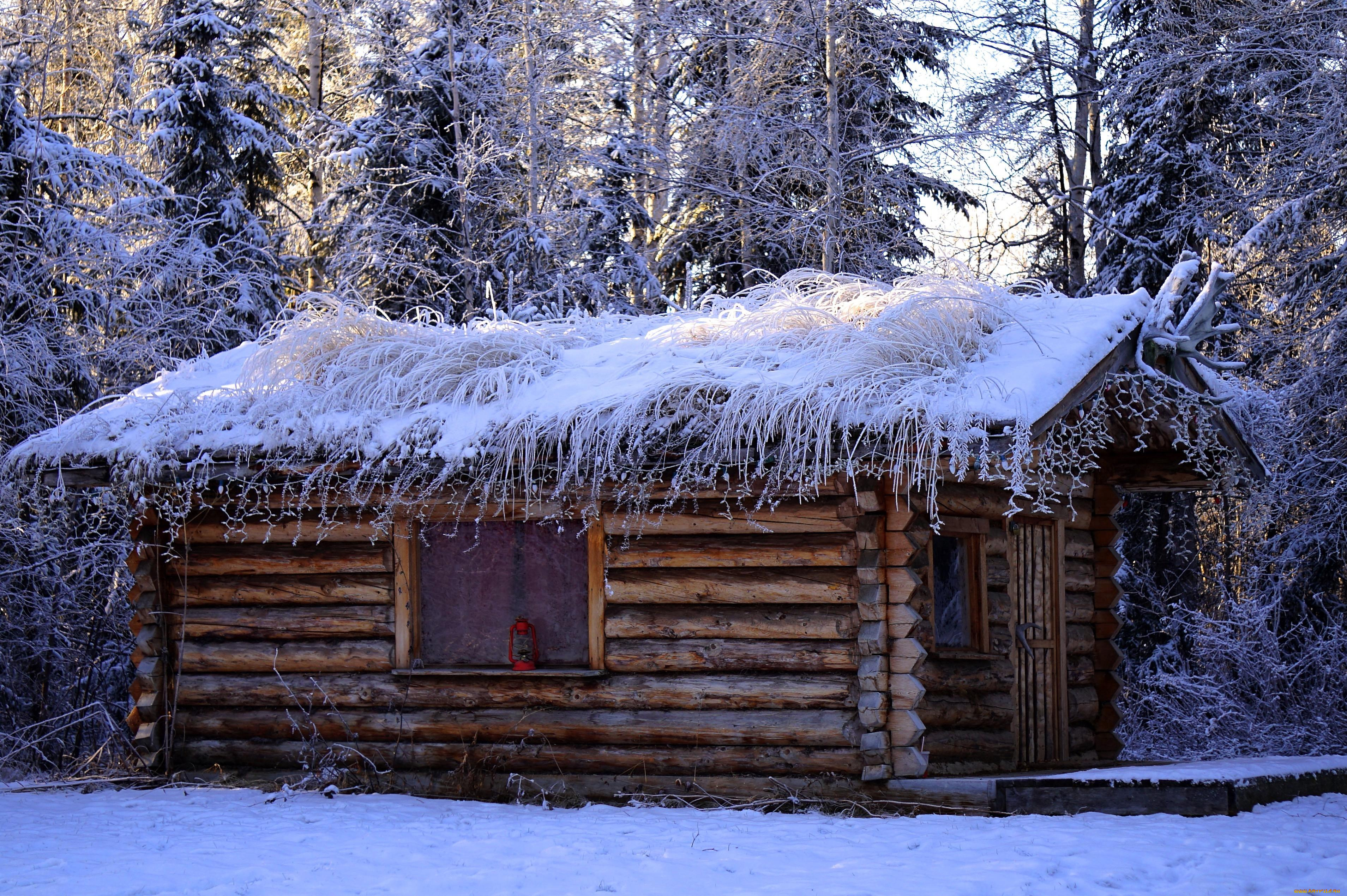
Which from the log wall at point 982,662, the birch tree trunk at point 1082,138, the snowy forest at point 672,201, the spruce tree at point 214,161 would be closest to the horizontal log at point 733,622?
the log wall at point 982,662

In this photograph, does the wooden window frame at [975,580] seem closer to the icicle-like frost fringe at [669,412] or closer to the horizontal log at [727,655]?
the icicle-like frost fringe at [669,412]

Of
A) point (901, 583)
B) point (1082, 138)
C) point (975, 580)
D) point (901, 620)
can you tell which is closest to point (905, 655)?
point (901, 620)

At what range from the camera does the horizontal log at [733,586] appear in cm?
802

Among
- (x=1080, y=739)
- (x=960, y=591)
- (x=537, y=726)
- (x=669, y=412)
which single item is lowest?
(x=1080, y=739)

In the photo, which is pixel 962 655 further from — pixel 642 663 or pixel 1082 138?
pixel 1082 138

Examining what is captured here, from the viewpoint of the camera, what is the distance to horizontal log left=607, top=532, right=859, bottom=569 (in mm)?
8016

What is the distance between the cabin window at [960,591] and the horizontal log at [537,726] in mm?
1300

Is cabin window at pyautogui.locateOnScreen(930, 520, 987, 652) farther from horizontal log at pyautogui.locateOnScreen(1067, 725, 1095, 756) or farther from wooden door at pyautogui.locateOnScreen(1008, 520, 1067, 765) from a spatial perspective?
horizontal log at pyautogui.locateOnScreen(1067, 725, 1095, 756)

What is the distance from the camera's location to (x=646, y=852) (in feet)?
21.6

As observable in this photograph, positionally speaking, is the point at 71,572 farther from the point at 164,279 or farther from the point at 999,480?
the point at 999,480

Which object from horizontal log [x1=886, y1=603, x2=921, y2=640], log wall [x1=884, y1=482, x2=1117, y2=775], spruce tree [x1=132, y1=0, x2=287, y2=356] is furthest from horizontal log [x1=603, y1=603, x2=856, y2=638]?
spruce tree [x1=132, y1=0, x2=287, y2=356]

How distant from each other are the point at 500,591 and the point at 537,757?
1.17 meters

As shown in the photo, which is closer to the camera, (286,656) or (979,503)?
(979,503)

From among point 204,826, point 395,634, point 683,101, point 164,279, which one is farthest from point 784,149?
point 204,826
